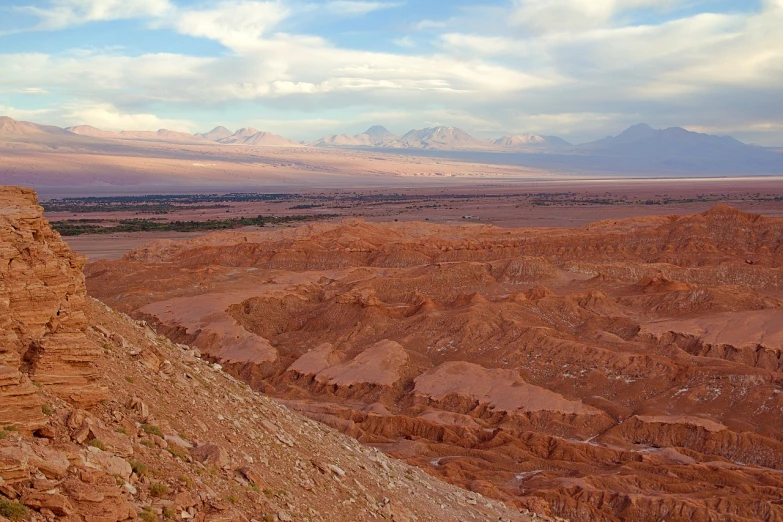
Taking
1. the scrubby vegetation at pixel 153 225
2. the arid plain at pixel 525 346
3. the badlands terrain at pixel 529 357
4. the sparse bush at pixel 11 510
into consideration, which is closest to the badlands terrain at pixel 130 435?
the sparse bush at pixel 11 510

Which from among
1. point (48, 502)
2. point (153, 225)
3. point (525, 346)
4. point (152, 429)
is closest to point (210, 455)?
point (152, 429)

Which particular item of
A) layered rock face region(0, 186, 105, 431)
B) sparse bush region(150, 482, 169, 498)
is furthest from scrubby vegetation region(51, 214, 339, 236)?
sparse bush region(150, 482, 169, 498)

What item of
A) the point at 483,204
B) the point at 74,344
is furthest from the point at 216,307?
the point at 483,204

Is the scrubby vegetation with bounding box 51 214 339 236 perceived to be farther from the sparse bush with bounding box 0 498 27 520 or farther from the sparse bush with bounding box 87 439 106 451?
the sparse bush with bounding box 0 498 27 520

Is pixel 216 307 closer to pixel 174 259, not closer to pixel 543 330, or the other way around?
pixel 543 330

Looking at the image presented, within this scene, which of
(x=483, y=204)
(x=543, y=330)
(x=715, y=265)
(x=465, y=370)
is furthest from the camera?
(x=483, y=204)
